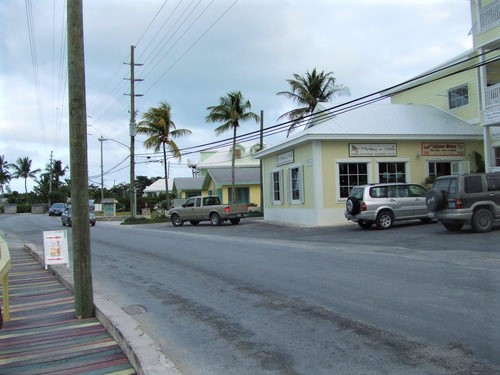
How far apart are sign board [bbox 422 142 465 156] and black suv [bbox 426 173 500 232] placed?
8.14 meters

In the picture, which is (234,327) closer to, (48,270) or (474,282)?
(474,282)

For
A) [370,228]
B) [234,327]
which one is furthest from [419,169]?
[234,327]

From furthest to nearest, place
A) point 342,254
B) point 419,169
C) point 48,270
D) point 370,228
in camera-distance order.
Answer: point 419,169 → point 370,228 → point 342,254 → point 48,270

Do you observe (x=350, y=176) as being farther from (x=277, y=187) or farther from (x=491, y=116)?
(x=491, y=116)

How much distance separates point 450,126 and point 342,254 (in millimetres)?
14876

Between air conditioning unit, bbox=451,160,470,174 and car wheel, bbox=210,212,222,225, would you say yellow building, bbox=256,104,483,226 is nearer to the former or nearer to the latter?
air conditioning unit, bbox=451,160,470,174

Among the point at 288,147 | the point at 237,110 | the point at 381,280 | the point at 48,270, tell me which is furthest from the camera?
the point at 237,110

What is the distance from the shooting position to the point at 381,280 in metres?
8.64

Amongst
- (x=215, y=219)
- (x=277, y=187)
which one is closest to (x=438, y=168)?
(x=277, y=187)

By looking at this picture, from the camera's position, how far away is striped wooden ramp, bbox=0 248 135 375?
4.91 m

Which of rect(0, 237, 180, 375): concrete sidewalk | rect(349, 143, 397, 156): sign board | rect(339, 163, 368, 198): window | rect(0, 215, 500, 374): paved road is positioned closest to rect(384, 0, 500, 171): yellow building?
rect(349, 143, 397, 156): sign board

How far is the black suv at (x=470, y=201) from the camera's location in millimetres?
15203

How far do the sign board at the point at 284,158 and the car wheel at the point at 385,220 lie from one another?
7.62 m

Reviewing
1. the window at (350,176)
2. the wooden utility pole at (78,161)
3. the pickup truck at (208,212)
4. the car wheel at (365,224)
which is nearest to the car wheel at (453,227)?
the car wheel at (365,224)
